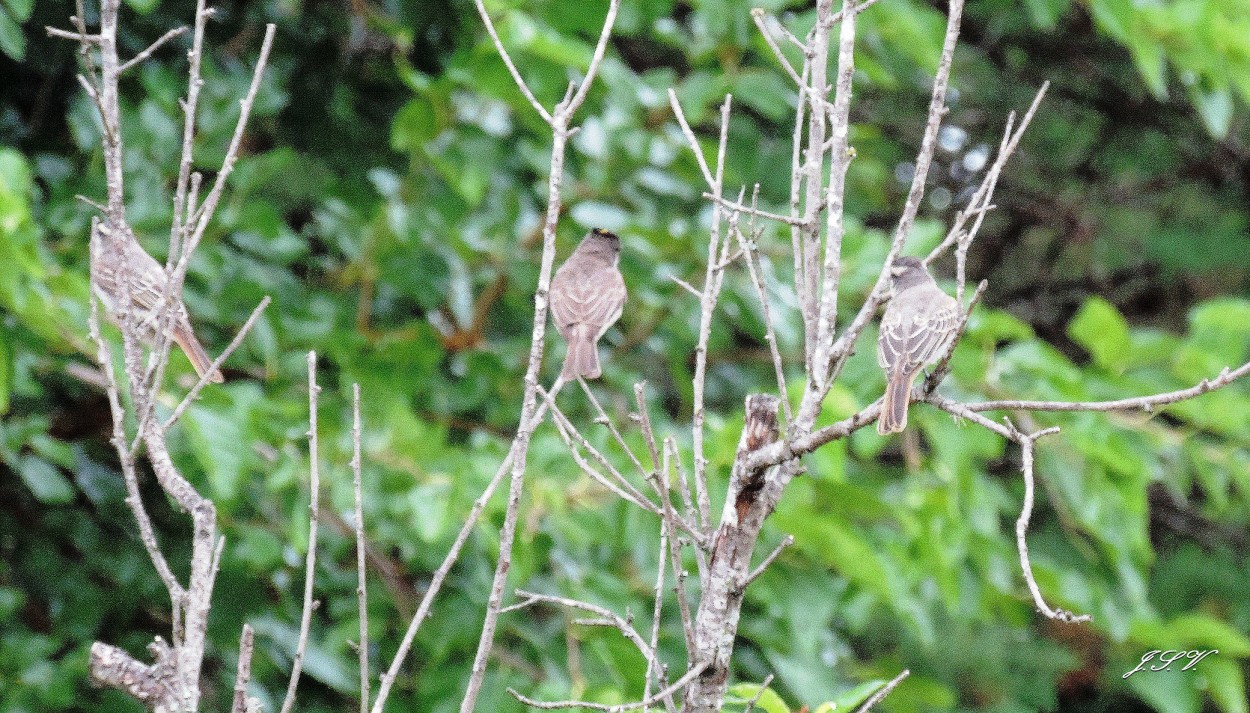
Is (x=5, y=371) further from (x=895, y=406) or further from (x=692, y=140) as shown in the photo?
(x=895, y=406)

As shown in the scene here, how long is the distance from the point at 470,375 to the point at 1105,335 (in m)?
2.24

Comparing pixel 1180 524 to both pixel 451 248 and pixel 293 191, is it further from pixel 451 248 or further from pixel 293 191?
pixel 293 191

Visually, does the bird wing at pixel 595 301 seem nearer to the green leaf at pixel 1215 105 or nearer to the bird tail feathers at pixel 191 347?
the bird tail feathers at pixel 191 347

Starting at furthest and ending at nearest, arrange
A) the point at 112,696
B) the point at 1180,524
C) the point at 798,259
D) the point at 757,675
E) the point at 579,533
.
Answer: the point at 1180,524
the point at 757,675
the point at 112,696
the point at 579,533
the point at 798,259

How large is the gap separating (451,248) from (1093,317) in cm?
229

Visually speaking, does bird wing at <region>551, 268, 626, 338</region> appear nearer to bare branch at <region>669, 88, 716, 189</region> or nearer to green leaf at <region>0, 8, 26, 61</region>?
green leaf at <region>0, 8, 26, 61</region>

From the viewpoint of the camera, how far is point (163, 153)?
16.8 ft

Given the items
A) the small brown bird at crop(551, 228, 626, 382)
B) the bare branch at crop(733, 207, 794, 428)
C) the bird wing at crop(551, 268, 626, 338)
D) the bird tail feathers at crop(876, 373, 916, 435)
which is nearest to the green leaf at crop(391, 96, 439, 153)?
the small brown bird at crop(551, 228, 626, 382)

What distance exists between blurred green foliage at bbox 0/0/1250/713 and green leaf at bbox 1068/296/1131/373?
15 mm

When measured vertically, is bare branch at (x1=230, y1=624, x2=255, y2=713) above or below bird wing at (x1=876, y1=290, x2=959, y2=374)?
below

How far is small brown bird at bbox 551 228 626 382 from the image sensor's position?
17.6 ft

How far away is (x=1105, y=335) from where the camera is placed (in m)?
5.24

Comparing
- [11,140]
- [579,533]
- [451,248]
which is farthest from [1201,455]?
[11,140]

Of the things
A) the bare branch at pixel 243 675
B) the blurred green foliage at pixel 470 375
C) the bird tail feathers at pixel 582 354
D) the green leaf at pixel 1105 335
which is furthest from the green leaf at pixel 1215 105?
the bare branch at pixel 243 675
